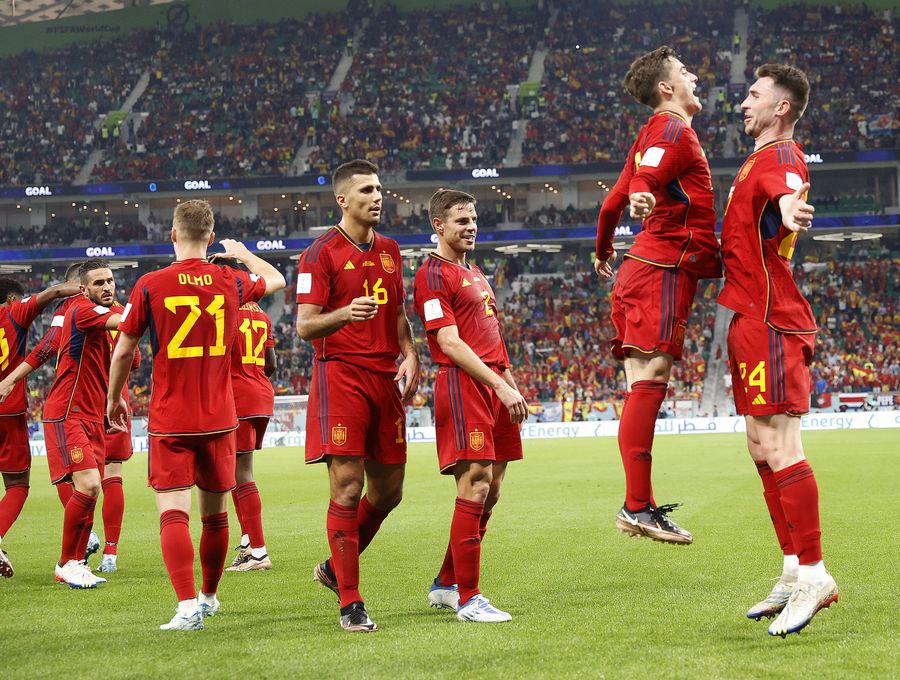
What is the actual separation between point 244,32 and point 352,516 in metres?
48.7

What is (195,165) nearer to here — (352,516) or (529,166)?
(529,166)

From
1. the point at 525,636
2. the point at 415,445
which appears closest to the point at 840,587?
the point at 525,636

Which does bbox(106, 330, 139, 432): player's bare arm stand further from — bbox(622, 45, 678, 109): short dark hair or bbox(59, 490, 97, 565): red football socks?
bbox(622, 45, 678, 109): short dark hair

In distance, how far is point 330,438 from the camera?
580 cm

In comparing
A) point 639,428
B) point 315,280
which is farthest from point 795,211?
point 315,280

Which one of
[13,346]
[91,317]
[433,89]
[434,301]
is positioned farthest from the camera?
[433,89]

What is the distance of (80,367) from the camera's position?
320 inches

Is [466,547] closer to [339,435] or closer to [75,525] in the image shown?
[339,435]

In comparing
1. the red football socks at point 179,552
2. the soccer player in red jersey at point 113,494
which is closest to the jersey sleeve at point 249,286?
the red football socks at point 179,552

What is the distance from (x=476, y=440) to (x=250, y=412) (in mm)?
3274

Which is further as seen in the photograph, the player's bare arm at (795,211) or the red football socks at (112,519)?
the red football socks at (112,519)

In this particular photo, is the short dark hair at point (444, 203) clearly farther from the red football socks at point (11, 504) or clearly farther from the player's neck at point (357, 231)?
the red football socks at point (11, 504)

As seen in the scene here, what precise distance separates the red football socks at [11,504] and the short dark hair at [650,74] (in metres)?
6.00

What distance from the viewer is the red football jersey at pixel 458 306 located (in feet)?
19.8
